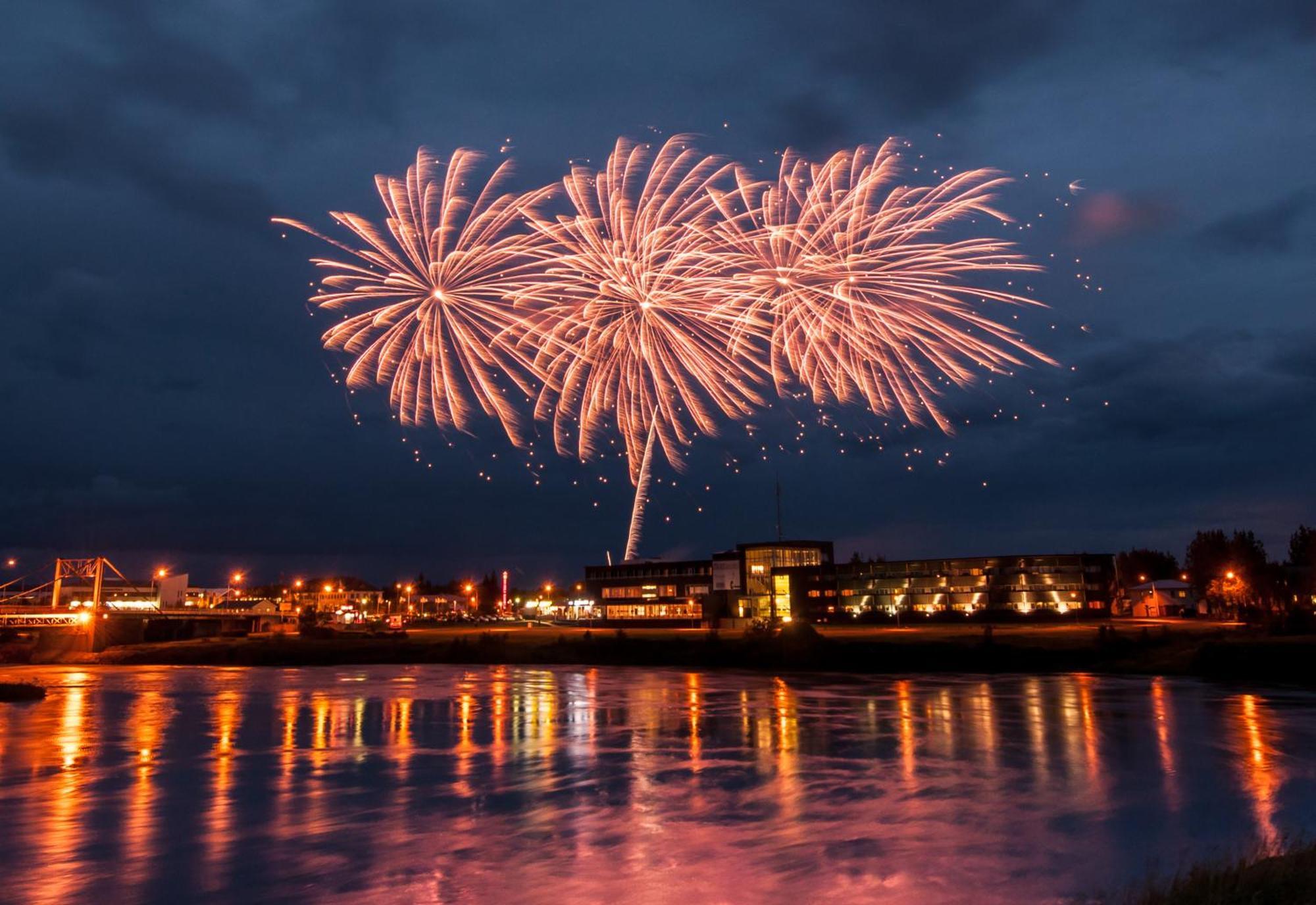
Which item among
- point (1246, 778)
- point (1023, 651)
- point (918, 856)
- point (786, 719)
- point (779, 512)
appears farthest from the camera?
point (779, 512)

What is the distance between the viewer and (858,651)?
7175 cm

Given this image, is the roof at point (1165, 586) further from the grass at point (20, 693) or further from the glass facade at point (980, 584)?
the grass at point (20, 693)

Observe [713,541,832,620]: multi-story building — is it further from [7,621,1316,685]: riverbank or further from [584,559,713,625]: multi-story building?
[7,621,1316,685]: riverbank

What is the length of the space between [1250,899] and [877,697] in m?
38.7

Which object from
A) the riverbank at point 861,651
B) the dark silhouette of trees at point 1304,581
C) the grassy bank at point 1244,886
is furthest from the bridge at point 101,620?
the dark silhouette of trees at point 1304,581

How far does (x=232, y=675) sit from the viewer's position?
71.1m

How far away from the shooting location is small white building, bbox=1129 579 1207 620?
11650cm

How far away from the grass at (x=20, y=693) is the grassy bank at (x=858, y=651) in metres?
30.2

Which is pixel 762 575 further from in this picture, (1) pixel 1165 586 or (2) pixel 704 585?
(1) pixel 1165 586

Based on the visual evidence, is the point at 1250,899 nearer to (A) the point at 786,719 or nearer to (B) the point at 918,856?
(B) the point at 918,856

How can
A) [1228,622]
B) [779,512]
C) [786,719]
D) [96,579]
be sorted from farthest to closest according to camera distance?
[779,512], [96,579], [1228,622], [786,719]

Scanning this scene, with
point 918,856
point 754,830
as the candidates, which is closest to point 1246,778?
point 918,856

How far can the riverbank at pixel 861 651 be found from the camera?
59938 millimetres

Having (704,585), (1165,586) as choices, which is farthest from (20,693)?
(1165,586)
